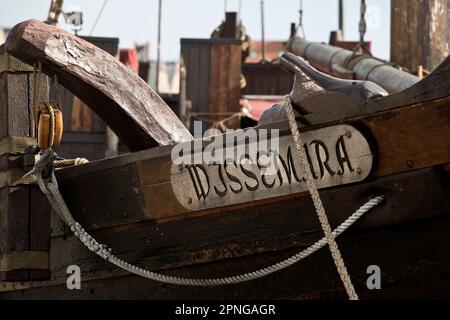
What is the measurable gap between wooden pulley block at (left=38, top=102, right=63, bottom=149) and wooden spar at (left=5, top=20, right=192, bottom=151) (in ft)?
0.70

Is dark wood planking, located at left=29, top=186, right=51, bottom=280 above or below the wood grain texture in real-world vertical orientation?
above

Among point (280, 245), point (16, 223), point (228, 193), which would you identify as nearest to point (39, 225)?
point (16, 223)

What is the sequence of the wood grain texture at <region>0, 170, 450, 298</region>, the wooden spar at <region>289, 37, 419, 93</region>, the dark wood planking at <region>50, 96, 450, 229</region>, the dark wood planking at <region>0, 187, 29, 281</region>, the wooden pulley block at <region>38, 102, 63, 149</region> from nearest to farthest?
1. the dark wood planking at <region>50, 96, 450, 229</region>
2. the wood grain texture at <region>0, 170, 450, 298</region>
3. the wooden pulley block at <region>38, 102, 63, 149</region>
4. the dark wood planking at <region>0, 187, 29, 281</region>
5. the wooden spar at <region>289, 37, 419, 93</region>

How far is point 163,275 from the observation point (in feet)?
14.3

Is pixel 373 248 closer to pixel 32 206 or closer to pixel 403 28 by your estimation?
pixel 32 206

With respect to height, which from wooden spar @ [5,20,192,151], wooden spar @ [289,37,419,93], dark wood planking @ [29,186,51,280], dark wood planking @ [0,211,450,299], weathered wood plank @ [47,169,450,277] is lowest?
dark wood planking @ [0,211,450,299]

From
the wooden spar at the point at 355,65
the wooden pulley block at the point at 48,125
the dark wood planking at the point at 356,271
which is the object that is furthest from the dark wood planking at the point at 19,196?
the wooden spar at the point at 355,65

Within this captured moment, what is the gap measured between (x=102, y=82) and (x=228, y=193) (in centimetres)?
97

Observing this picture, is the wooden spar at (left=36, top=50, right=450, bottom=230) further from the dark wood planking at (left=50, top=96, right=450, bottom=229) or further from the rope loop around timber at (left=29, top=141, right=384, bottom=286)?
the rope loop around timber at (left=29, top=141, right=384, bottom=286)

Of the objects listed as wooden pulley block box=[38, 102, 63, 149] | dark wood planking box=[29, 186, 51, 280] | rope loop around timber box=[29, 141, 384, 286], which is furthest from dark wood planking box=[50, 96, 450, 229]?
dark wood planking box=[29, 186, 51, 280]

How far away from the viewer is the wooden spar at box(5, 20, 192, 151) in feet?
15.1

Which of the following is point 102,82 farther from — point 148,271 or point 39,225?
point 148,271

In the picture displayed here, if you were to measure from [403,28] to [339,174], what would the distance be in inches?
285

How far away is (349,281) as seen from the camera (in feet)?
12.6
